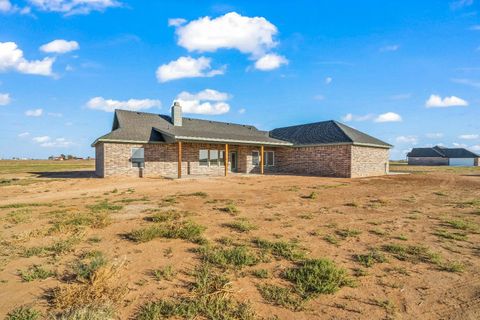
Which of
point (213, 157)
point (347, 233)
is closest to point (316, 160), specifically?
point (213, 157)

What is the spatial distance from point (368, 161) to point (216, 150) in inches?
525

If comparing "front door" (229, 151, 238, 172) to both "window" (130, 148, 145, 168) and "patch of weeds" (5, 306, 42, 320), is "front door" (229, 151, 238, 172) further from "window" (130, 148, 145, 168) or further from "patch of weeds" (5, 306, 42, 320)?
"patch of weeds" (5, 306, 42, 320)

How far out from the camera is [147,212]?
857 centimetres

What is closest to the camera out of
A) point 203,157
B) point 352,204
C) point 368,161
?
point 352,204

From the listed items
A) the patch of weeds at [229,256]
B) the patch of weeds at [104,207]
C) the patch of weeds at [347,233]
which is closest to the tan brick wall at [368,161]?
the patch of weeds at [347,233]

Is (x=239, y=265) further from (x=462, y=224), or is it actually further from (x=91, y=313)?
(x=462, y=224)

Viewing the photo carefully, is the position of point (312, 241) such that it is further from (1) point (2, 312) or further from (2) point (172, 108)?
(2) point (172, 108)

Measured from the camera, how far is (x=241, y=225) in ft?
22.4

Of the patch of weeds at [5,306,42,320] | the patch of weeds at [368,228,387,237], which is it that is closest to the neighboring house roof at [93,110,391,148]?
the patch of weeds at [368,228,387,237]

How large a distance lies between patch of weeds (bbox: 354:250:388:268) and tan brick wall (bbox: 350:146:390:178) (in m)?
17.9

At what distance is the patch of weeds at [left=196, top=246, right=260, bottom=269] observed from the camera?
4.74 m

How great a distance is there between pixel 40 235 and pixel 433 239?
8.73 meters

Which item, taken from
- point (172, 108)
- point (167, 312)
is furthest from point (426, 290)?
point (172, 108)

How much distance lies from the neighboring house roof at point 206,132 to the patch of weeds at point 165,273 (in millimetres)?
15723
